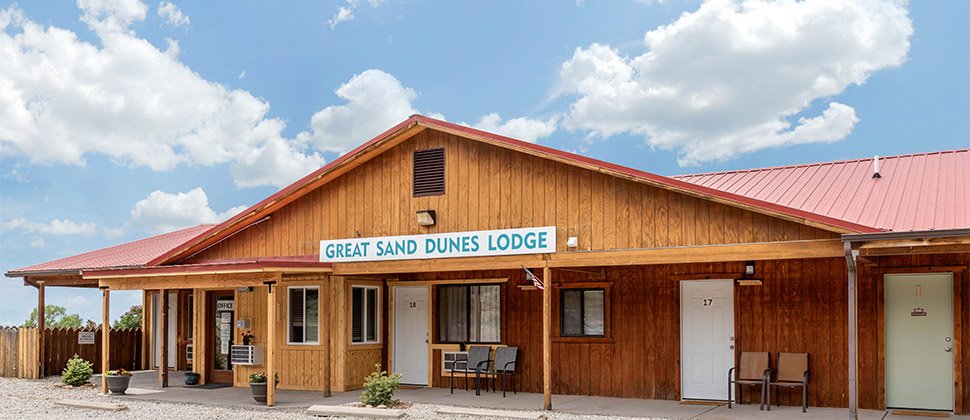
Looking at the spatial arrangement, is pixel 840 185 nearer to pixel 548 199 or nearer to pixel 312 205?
pixel 548 199

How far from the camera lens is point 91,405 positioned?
12.2m

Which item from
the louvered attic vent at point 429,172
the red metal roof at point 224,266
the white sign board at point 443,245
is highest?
the louvered attic vent at point 429,172

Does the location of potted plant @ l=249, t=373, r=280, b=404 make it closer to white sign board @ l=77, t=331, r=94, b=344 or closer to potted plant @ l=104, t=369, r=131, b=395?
potted plant @ l=104, t=369, r=131, b=395

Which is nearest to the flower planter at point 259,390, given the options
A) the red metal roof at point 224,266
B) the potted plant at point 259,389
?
the potted plant at point 259,389

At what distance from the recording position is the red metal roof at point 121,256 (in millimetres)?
16750

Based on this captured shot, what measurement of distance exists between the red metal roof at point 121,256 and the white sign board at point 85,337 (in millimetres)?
1419

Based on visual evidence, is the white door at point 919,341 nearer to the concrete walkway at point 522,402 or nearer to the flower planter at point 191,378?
the concrete walkway at point 522,402

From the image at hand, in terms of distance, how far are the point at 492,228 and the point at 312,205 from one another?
326 centimetres

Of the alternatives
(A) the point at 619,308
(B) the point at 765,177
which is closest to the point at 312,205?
(A) the point at 619,308

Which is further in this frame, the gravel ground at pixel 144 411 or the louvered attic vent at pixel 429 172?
the louvered attic vent at pixel 429 172

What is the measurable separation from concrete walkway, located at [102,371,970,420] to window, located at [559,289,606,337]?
0.97 meters

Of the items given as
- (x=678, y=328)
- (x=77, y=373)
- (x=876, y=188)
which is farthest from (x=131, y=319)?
(x=876, y=188)

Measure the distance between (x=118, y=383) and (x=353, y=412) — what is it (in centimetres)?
485

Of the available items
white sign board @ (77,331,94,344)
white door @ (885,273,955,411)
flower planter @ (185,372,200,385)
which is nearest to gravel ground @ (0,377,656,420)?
flower planter @ (185,372,200,385)
